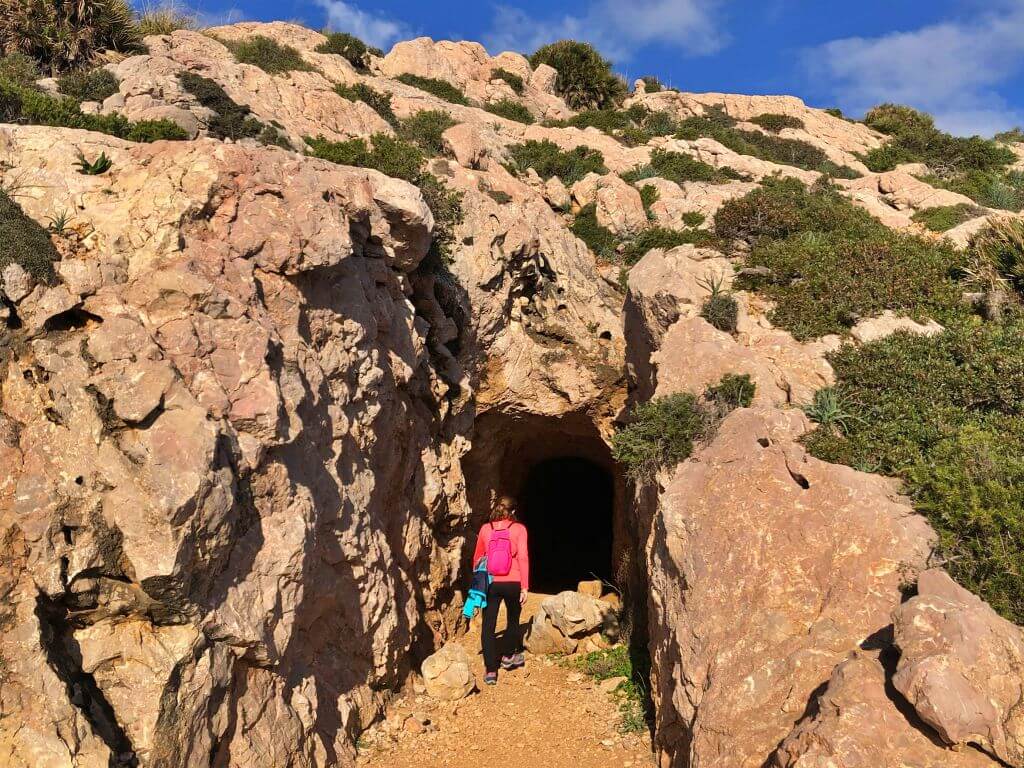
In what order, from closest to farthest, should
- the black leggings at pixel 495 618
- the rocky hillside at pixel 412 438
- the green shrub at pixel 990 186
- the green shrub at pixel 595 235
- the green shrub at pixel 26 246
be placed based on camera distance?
1. the rocky hillside at pixel 412 438
2. the green shrub at pixel 26 246
3. the black leggings at pixel 495 618
4. the green shrub at pixel 595 235
5. the green shrub at pixel 990 186

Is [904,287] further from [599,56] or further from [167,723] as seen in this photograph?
[599,56]

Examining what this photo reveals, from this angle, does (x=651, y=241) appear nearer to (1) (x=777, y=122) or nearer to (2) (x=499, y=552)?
(2) (x=499, y=552)

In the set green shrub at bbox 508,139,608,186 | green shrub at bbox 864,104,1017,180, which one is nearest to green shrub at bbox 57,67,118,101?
green shrub at bbox 508,139,608,186

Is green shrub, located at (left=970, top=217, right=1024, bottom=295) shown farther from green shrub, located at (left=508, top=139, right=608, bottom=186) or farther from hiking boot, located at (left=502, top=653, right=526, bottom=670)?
green shrub, located at (left=508, top=139, right=608, bottom=186)

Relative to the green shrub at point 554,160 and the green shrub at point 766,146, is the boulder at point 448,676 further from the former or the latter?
the green shrub at point 766,146

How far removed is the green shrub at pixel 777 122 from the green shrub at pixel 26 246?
1151 inches

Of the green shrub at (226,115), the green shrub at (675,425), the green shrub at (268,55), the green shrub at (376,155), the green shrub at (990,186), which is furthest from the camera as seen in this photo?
the green shrub at (990,186)

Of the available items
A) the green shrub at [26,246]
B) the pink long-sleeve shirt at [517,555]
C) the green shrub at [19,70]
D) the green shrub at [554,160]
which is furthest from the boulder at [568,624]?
the green shrub at [19,70]

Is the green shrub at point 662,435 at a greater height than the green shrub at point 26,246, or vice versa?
the green shrub at point 26,246

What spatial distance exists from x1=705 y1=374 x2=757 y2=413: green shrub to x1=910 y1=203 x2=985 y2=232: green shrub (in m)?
10.0

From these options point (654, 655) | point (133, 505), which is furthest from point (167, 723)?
point (654, 655)

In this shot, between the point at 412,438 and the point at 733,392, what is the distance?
4.93 meters

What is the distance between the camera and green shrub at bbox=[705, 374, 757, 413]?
29.4ft

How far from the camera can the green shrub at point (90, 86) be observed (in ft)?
41.9
